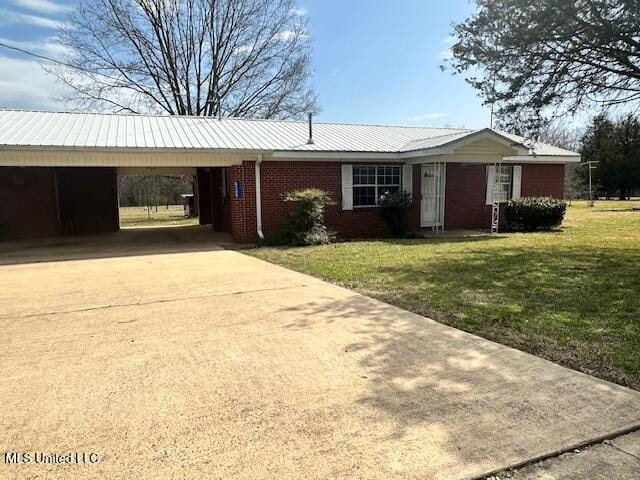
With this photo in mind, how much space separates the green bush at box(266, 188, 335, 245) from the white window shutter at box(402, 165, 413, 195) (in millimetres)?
3632

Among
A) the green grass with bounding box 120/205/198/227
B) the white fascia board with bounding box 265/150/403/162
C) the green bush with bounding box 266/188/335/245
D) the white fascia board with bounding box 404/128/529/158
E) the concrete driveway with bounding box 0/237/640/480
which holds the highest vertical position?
the white fascia board with bounding box 404/128/529/158

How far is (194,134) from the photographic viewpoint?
13.8 meters

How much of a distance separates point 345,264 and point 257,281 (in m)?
2.16

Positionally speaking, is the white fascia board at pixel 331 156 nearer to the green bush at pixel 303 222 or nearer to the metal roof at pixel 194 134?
the metal roof at pixel 194 134

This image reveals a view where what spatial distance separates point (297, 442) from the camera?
2.70 m

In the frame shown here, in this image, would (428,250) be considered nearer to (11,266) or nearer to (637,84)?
(637,84)

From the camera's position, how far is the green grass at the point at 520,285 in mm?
4328

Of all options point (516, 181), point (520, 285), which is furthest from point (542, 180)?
point (520, 285)

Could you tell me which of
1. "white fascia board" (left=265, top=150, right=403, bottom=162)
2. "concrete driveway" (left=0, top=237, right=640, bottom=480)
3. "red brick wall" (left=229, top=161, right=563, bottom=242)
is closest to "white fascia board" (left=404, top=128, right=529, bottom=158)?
"white fascia board" (left=265, top=150, right=403, bottom=162)

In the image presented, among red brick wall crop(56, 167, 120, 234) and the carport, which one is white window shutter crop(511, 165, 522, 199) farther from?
red brick wall crop(56, 167, 120, 234)

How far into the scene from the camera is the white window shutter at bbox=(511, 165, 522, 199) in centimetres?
1698

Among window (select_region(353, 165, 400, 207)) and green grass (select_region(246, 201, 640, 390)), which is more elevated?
window (select_region(353, 165, 400, 207))

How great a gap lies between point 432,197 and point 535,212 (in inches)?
142

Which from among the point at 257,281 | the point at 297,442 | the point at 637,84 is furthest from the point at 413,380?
the point at 637,84
